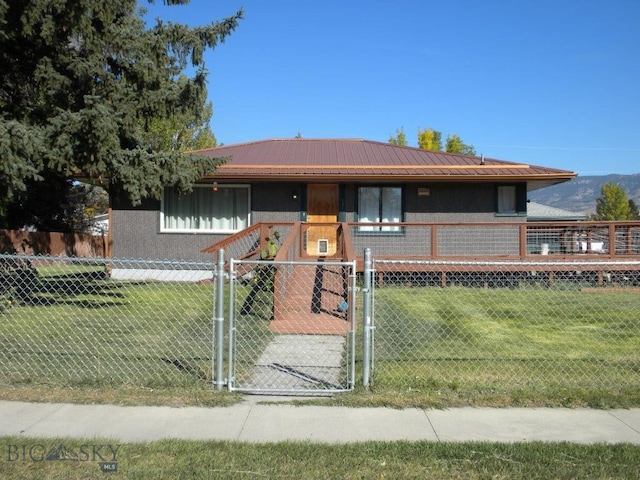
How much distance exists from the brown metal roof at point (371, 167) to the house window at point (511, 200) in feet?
1.65

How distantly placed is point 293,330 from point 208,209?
29.2 feet

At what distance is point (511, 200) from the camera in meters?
17.4

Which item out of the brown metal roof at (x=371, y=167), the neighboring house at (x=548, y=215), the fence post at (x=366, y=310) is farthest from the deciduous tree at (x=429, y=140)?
the fence post at (x=366, y=310)

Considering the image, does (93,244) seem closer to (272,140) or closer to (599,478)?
(272,140)

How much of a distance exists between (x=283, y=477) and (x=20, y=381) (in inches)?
146

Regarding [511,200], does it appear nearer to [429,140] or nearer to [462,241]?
[462,241]

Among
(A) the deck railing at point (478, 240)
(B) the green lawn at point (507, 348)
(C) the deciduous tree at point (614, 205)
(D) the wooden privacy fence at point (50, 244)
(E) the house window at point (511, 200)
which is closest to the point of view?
(B) the green lawn at point (507, 348)

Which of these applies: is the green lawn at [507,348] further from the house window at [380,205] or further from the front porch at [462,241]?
the house window at [380,205]

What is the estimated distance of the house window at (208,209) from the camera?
17.5 meters

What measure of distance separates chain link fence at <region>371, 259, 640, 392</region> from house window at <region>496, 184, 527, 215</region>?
6.92ft

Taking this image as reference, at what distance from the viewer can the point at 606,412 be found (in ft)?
19.2

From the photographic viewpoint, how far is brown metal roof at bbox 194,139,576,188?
54.0ft

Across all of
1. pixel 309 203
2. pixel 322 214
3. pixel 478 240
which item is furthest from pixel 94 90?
pixel 478 240

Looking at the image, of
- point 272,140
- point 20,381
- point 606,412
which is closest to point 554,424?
point 606,412
